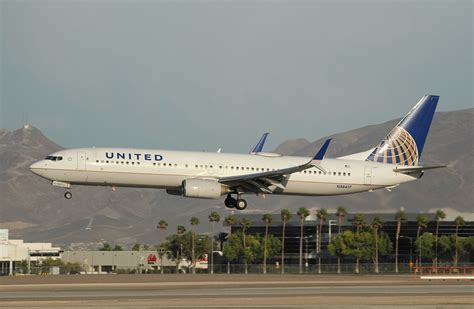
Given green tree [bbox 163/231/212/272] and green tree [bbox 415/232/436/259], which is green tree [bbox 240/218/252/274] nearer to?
green tree [bbox 163/231/212/272]

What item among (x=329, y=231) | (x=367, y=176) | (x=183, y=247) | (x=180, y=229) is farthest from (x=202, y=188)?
(x=183, y=247)

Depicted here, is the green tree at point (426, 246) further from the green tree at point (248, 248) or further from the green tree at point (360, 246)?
the green tree at point (248, 248)

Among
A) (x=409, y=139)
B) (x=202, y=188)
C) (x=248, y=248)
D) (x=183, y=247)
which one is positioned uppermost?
(x=409, y=139)

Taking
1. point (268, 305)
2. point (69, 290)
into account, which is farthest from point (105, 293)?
point (268, 305)

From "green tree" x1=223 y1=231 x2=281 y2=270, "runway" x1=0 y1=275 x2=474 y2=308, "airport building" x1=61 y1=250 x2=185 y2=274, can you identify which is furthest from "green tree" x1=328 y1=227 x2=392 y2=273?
"runway" x1=0 y1=275 x2=474 y2=308

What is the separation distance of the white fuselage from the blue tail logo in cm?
467

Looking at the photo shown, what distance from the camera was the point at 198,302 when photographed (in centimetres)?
4525

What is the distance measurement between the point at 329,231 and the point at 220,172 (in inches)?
4320

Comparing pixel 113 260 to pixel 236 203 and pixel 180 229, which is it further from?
pixel 236 203

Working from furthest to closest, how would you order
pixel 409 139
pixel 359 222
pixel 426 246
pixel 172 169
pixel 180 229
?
pixel 180 229
pixel 359 222
pixel 426 246
pixel 409 139
pixel 172 169

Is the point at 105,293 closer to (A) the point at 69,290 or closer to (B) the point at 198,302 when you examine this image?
(A) the point at 69,290

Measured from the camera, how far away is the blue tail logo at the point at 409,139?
78.6 metres

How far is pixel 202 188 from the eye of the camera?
222 feet

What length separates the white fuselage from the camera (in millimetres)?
67688
